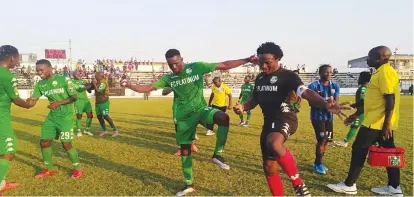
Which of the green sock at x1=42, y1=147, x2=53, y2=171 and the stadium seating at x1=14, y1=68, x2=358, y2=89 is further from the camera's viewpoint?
the stadium seating at x1=14, y1=68, x2=358, y2=89

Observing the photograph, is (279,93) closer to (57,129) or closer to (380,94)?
(380,94)

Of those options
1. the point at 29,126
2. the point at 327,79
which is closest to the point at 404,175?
the point at 327,79

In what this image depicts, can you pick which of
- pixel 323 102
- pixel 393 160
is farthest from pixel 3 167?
pixel 393 160

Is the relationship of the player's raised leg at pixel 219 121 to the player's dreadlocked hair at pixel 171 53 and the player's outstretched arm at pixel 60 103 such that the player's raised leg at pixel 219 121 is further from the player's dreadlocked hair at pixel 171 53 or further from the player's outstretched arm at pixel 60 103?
the player's outstretched arm at pixel 60 103

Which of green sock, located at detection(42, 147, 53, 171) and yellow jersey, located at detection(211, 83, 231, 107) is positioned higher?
yellow jersey, located at detection(211, 83, 231, 107)

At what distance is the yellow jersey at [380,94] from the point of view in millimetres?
4738

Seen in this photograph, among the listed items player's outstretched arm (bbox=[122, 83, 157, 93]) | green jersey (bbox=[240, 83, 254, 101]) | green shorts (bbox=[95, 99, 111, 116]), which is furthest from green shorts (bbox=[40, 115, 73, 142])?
green jersey (bbox=[240, 83, 254, 101])

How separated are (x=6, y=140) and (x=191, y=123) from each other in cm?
321

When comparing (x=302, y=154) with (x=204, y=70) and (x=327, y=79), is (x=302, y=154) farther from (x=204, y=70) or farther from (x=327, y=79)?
(x=204, y=70)

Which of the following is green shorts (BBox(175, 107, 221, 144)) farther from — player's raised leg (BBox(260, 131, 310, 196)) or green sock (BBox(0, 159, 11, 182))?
green sock (BBox(0, 159, 11, 182))

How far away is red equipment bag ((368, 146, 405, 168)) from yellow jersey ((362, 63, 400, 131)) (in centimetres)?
37

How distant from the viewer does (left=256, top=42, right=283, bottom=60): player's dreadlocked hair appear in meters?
4.54

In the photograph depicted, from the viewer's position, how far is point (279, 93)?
446 cm

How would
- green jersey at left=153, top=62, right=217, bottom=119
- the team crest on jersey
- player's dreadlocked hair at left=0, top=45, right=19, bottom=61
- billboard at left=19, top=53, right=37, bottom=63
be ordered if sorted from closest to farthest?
1. the team crest on jersey
2. player's dreadlocked hair at left=0, top=45, right=19, bottom=61
3. green jersey at left=153, top=62, right=217, bottom=119
4. billboard at left=19, top=53, right=37, bottom=63
